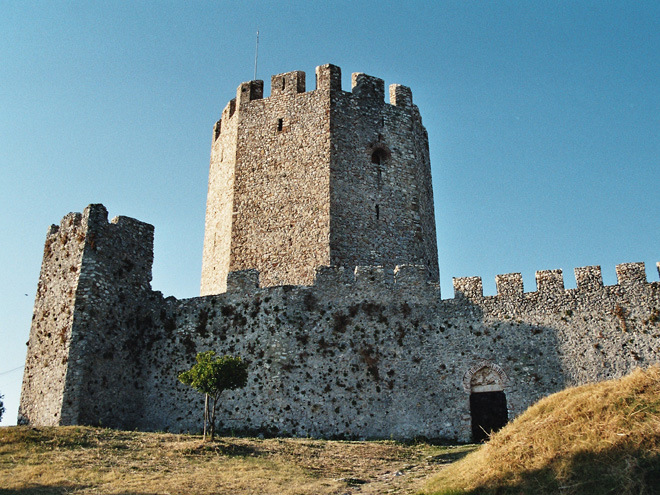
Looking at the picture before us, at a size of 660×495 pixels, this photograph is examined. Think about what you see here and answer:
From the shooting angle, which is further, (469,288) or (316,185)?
(316,185)

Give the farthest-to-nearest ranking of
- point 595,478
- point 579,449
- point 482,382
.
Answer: point 482,382 < point 579,449 < point 595,478

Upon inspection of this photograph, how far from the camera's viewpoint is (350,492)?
11.7 metres

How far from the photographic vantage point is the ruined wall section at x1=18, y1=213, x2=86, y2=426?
17.7 meters

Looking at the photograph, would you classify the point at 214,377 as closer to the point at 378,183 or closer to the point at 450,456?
the point at 450,456

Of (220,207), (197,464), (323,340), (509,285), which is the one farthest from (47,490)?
(220,207)

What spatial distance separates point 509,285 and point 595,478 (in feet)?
29.8

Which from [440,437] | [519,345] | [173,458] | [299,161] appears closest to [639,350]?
[519,345]

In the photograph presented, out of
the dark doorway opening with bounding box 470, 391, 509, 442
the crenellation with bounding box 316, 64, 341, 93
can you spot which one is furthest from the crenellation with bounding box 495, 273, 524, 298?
the crenellation with bounding box 316, 64, 341, 93

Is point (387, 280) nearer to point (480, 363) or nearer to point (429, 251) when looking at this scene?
point (480, 363)

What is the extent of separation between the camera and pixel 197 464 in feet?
44.8

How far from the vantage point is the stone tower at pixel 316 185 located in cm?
2306

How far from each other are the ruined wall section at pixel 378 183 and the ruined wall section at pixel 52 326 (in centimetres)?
821

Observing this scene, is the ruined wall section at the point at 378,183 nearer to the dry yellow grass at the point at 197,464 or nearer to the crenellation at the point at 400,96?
the crenellation at the point at 400,96

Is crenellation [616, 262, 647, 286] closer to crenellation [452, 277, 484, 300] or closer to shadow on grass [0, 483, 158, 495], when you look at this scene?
crenellation [452, 277, 484, 300]
